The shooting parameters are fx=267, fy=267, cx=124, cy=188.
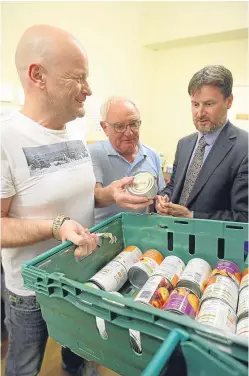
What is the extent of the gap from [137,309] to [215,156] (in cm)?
87

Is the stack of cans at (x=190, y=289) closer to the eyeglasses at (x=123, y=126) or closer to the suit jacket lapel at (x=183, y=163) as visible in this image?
the suit jacket lapel at (x=183, y=163)

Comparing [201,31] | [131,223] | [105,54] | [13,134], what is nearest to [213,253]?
[131,223]

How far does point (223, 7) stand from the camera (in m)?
2.58

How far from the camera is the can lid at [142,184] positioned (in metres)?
0.97

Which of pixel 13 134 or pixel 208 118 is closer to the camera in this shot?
pixel 13 134

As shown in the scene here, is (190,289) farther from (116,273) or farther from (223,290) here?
(116,273)

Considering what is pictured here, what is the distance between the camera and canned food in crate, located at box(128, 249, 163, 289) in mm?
814

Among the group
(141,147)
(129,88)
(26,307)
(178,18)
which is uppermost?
(178,18)

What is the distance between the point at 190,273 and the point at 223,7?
2.80 meters

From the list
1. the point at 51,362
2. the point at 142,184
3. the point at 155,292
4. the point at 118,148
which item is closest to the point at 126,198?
the point at 142,184

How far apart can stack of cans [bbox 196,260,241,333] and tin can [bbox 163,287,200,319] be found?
2 cm

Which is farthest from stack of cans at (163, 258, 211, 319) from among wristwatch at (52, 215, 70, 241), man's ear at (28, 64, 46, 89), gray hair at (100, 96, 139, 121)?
gray hair at (100, 96, 139, 121)

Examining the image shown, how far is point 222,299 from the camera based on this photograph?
0.62 m

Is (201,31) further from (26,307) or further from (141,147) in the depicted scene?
(26,307)
